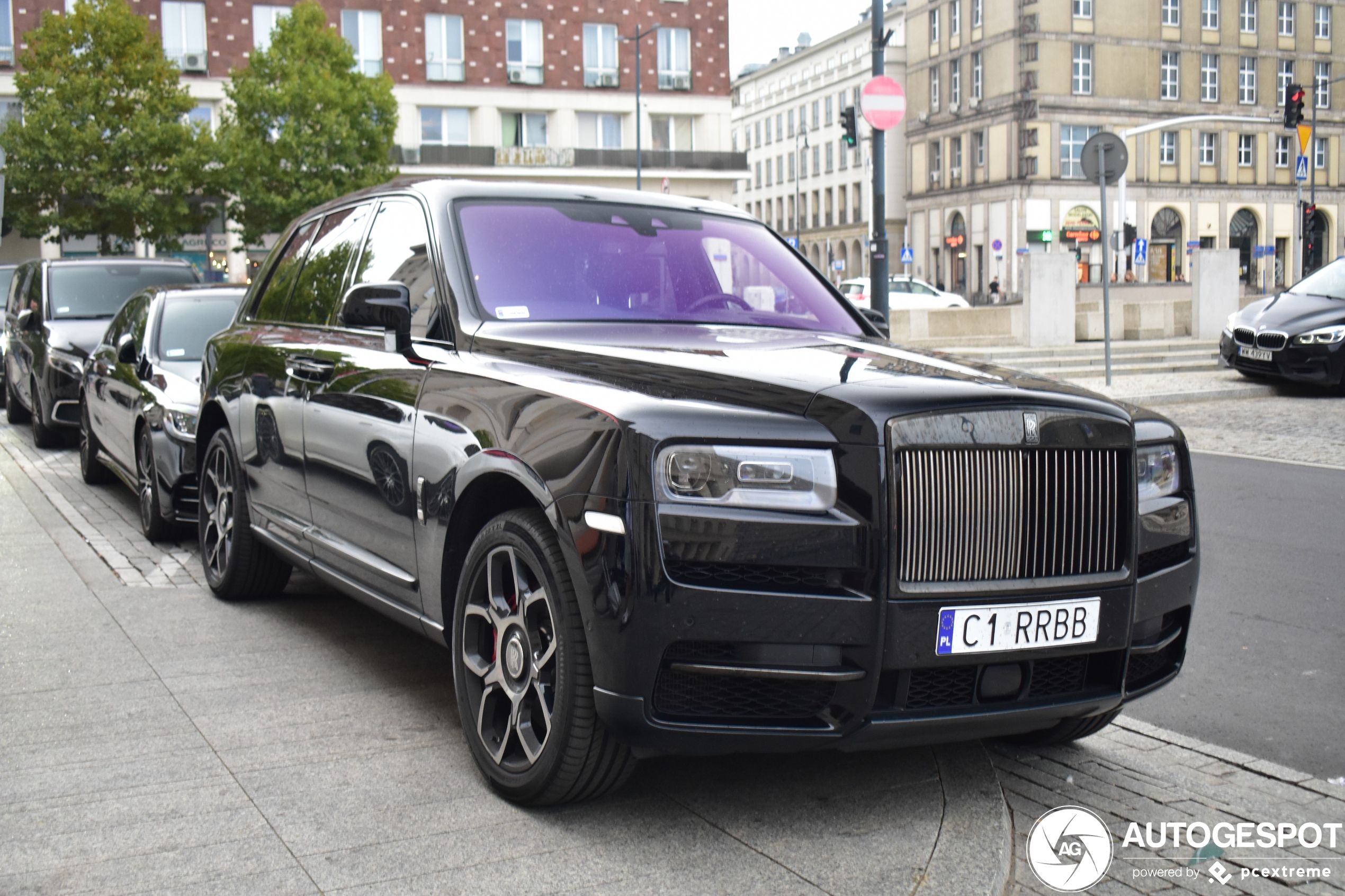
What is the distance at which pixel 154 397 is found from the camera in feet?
26.5

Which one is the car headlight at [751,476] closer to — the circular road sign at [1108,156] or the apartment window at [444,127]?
the circular road sign at [1108,156]

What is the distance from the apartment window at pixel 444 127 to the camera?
55.4 metres

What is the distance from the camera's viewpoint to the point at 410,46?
2148 inches

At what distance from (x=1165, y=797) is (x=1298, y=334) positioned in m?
15.2

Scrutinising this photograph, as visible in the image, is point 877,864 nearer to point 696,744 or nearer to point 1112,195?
point 696,744

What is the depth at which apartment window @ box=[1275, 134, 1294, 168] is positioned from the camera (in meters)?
77.4

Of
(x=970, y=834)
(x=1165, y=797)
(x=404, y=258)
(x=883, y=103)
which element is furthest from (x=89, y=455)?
(x=883, y=103)

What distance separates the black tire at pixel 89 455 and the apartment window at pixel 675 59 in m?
49.3

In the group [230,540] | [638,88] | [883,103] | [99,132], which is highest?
[638,88]

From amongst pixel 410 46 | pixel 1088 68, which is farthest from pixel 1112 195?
pixel 410 46

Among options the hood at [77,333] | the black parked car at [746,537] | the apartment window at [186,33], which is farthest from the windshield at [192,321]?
the apartment window at [186,33]

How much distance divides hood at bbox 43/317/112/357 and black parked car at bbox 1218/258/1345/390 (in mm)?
13707

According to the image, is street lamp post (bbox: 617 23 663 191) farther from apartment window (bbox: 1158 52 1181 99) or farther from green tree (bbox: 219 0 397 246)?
apartment window (bbox: 1158 52 1181 99)

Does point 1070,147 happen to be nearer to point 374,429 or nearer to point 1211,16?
point 1211,16
